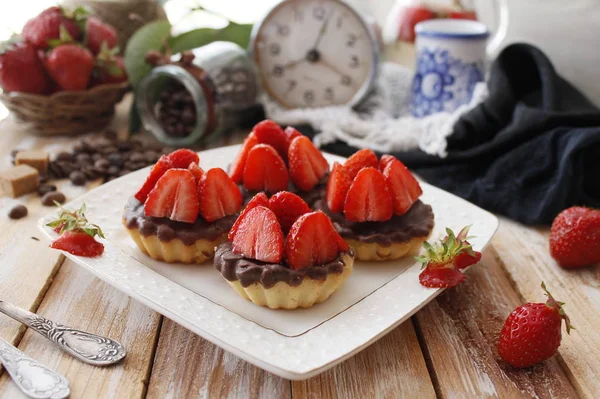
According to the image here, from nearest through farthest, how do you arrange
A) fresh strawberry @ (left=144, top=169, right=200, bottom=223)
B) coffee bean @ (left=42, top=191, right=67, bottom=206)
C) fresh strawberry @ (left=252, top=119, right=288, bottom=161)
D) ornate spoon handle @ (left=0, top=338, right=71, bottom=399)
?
ornate spoon handle @ (left=0, top=338, right=71, bottom=399), fresh strawberry @ (left=144, top=169, right=200, bottom=223), fresh strawberry @ (left=252, top=119, right=288, bottom=161), coffee bean @ (left=42, top=191, right=67, bottom=206)

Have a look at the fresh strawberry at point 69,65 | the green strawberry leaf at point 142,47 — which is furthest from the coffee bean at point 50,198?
the green strawberry leaf at point 142,47

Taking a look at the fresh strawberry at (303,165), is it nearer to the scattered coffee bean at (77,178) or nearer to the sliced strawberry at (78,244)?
the sliced strawberry at (78,244)

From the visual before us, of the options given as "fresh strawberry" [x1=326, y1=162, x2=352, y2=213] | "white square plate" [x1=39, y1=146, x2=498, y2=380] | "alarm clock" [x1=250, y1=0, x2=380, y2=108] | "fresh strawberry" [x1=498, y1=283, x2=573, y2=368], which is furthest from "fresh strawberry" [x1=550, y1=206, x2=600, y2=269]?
"alarm clock" [x1=250, y1=0, x2=380, y2=108]

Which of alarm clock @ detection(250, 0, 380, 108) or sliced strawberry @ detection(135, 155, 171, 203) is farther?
alarm clock @ detection(250, 0, 380, 108)

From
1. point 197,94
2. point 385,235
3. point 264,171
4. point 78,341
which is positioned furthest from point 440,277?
point 197,94

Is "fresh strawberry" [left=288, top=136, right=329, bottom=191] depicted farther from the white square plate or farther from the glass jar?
the glass jar

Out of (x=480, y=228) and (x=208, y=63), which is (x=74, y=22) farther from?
(x=480, y=228)
